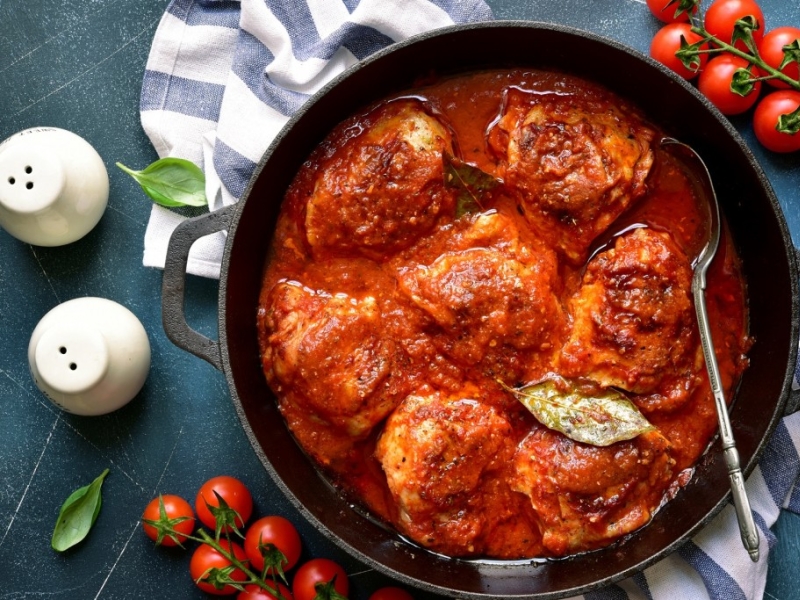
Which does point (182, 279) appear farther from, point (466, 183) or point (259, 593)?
point (259, 593)

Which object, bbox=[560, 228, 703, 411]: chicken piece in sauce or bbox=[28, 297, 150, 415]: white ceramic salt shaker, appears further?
bbox=[28, 297, 150, 415]: white ceramic salt shaker

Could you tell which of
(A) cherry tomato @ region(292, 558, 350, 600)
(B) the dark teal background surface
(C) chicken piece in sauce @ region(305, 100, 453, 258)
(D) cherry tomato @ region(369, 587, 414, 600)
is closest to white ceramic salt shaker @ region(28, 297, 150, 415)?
(B) the dark teal background surface

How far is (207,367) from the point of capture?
352 centimetres

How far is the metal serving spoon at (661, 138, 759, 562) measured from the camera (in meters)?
2.73

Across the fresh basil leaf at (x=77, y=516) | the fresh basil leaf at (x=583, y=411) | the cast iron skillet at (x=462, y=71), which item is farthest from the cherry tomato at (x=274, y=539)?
the fresh basil leaf at (x=583, y=411)

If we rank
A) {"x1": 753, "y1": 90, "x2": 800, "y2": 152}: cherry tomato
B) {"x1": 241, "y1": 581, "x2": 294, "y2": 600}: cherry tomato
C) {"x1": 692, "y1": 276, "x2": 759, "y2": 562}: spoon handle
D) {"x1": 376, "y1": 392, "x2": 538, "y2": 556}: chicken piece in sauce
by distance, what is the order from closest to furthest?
{"x1": 692, "y1": 276, "x2": 759, "y2": 562}: spoon handle < {"x1": 376, "y1": 392, "x2": 538, "y2": 556}: chicken piece in sauce < {"x1": 753, "y1": 90, "x2": 800, "y2": 152}: cherry tomato < {"x1": 241, "y1": 581, "x2": 294, "y2": 600}: cherry tomato

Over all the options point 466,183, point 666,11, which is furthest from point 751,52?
point 466,183

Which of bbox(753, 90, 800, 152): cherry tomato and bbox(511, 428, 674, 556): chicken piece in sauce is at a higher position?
bbox(753, 90, 800, 152): cherry tomato

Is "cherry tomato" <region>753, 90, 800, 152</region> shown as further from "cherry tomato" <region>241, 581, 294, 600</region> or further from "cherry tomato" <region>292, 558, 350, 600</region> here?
"cherry tomato" <region>241, 581, 294, 600</region>

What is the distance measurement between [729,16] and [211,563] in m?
3.00

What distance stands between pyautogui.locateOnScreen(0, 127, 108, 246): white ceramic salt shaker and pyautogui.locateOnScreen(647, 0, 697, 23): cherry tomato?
234 centimetres

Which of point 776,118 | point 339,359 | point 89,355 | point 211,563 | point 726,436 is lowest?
point 211,563

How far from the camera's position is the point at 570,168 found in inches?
119

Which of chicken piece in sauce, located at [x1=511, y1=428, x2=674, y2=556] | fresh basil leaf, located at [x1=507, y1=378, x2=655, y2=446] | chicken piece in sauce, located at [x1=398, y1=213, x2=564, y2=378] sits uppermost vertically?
chicken piece in sauce, located at [x1=398, y1=213, x2=564, y2=378]
